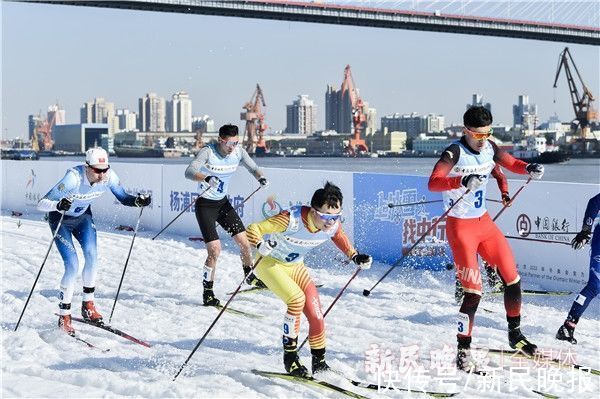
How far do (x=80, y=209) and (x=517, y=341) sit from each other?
3228mm

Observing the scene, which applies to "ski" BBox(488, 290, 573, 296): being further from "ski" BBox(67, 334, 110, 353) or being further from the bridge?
the bridge

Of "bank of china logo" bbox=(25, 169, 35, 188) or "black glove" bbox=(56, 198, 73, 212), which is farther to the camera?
"bank of china logo" bbox=(25, 169, 35, 188)

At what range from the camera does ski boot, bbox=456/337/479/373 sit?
5350 millimetres

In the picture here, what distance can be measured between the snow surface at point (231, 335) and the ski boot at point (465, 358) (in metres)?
0.11

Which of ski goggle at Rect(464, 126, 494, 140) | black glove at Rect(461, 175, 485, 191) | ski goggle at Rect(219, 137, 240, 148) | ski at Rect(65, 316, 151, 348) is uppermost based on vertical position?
ski goggle at Rect(464, 126, 494, 140)

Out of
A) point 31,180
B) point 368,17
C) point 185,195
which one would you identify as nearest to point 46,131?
point 368,17

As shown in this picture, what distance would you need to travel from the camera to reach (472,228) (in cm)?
553

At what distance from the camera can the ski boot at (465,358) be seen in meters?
5.35

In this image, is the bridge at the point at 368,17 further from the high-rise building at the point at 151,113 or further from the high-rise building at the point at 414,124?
the high-rise building at the point at 151,113

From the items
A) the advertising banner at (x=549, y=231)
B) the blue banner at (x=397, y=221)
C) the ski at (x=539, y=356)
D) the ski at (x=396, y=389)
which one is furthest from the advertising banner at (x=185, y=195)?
the ski at (x=396, y=389)

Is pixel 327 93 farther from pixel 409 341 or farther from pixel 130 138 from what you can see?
pixel 409 341

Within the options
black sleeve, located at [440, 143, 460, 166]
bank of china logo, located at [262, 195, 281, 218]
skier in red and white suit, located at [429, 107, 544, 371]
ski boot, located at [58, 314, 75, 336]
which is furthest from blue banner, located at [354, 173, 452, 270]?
ski boot, located at [58, 314, 75, 336]

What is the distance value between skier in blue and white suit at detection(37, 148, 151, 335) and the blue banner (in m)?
3.89

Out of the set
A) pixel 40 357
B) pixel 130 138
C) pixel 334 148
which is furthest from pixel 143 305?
pixel 130 138
